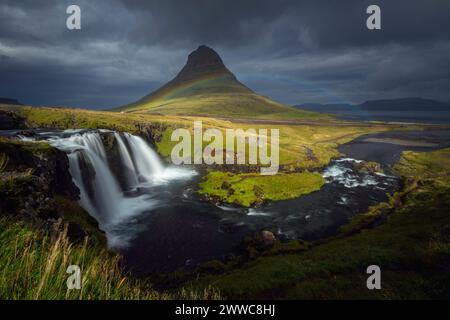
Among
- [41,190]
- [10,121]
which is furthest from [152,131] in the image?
[41,190]

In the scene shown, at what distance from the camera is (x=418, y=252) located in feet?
63.9

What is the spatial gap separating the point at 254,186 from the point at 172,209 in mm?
15885

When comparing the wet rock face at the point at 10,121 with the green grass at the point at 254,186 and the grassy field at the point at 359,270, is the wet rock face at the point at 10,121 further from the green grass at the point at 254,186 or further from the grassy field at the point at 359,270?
the grassy field at the point at 359,270

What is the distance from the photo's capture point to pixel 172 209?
134 ft

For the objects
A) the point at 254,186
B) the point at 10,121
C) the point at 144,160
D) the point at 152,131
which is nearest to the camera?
the point at 254,186

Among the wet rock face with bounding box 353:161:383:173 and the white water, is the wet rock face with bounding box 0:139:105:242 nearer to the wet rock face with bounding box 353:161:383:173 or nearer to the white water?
the white water

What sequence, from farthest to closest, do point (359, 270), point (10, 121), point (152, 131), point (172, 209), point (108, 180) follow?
point (152, 131), point (10, 121), point (108, 180), point (172, 209), point (359, 270)

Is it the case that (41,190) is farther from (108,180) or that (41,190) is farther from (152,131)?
(152,131)

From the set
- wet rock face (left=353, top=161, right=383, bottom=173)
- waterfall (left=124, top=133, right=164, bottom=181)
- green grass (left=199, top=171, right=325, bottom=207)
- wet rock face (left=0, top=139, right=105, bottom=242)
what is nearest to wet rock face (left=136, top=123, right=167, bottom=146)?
waterfall (left=124, top=133, right=164, bottom=181)

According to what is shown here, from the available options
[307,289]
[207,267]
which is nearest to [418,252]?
[307,289]
